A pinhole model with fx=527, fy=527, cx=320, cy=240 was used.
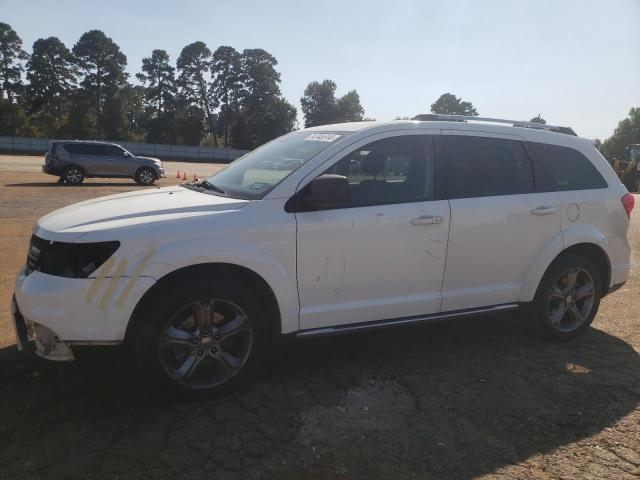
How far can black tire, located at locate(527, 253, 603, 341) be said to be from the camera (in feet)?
14.8

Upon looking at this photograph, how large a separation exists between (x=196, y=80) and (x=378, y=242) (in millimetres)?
83019

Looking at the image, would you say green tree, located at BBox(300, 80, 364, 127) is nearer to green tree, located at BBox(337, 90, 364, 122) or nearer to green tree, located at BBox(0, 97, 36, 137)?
green tree, located at BBox(337, 90, 364, 122)

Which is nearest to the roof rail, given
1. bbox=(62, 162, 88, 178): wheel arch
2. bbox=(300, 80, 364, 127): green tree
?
bbox=(62, 162, 88, 178): wheel arch

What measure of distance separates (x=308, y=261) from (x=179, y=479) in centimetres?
152

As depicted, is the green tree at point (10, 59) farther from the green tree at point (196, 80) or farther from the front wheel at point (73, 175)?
the front wheel at point (73, 175)

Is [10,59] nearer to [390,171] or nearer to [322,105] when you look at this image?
[322,105]

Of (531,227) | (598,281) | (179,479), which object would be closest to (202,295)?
(179,479)

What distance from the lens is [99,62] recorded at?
75.2m

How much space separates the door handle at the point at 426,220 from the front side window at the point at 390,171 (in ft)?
0.50

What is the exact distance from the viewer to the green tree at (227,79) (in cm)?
8138

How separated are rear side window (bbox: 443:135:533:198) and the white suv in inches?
0.5

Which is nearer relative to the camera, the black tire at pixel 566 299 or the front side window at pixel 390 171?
the front side window at pixel 390 171

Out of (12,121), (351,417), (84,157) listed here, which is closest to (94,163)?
(84,157)

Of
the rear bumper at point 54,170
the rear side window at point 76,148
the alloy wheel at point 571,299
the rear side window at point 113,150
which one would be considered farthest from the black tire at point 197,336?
the rear side window at point 113,150
